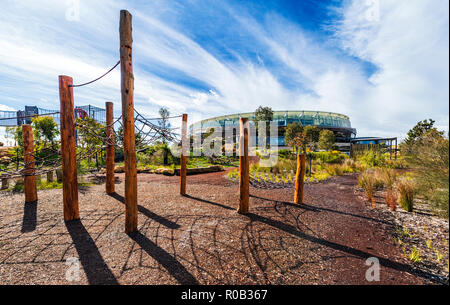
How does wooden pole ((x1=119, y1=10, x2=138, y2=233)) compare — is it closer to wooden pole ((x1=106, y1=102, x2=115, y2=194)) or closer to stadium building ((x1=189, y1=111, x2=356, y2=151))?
wooden pole ((x1=106, y1=102, x2=115, y2=194))

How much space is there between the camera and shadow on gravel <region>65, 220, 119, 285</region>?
1.97 metres

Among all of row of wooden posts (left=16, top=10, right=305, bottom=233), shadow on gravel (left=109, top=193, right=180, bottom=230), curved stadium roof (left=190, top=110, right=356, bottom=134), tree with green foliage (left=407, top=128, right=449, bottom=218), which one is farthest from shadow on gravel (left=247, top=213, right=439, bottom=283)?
curved stadium roof (left=190, top=110, right=356, bottom=134)

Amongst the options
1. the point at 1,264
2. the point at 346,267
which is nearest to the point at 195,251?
the point at 346,267

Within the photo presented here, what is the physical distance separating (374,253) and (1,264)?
16.1ft

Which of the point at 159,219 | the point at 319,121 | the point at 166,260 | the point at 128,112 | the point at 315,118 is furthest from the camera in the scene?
the point at 315,118

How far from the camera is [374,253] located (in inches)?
99.2

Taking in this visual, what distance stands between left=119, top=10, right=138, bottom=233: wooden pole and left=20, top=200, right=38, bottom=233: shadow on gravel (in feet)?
6.14

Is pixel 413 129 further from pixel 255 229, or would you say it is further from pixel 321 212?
pixel 255 229

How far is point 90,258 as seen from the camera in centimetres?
236

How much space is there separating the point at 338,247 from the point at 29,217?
19.1 feet

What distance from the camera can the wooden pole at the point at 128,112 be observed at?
286cm

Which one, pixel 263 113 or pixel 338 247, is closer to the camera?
pixel 338 247

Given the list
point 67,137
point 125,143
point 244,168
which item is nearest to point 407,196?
point 244,168

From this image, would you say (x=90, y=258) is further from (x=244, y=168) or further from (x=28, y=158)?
(x=28, y=158)
